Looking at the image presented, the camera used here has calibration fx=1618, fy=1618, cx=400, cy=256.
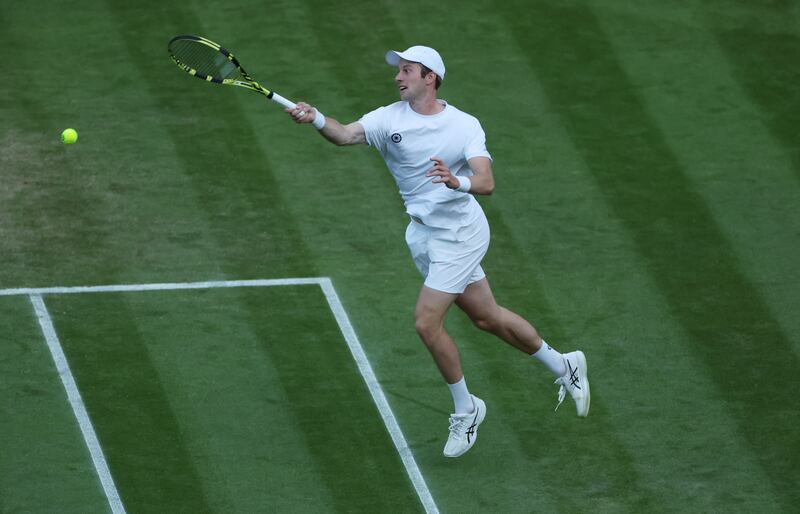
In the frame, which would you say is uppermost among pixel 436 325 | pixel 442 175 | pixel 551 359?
pixel 442 175

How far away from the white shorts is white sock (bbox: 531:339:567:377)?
0.85 meters

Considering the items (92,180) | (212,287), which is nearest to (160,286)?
(212,287)

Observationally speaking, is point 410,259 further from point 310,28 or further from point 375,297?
point 310,28

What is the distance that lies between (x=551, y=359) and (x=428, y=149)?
1.91 meters

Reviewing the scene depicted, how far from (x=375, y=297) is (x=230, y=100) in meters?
3.76

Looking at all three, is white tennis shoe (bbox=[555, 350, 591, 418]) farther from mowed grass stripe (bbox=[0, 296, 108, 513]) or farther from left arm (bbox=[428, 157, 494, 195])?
mowed grass stripe (bbox=[0, 296, 108, 513])

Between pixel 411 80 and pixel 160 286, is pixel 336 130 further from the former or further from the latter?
pixel 160 286

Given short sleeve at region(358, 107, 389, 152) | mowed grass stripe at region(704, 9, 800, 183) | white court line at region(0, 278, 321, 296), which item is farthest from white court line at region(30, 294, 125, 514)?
mowed grass stripe at region(704, 9, 800, 183)

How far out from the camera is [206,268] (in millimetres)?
14141

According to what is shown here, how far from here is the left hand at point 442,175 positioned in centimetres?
1059

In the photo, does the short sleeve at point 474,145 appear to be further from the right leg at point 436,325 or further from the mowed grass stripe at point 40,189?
the mowed grass stripe at point 40,189

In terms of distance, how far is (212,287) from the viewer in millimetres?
13859

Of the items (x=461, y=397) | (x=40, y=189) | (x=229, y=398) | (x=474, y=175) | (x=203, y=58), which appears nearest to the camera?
(x=474, y=175)

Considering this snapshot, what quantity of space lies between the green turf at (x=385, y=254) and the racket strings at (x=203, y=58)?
226 cm
